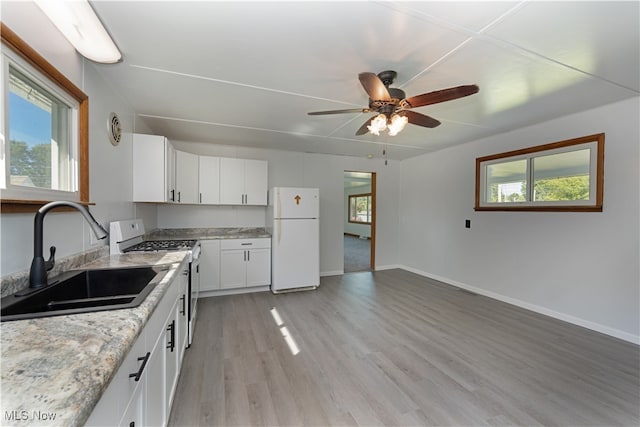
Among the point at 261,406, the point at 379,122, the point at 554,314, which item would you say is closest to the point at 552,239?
the point at 554,314

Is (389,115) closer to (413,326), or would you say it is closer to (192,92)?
(192,92)

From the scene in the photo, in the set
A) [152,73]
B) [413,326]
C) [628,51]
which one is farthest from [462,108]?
[152,73]

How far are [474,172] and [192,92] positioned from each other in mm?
3988

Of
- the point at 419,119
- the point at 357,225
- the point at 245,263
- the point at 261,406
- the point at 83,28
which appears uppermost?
the point at 83,28

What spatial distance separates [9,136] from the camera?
3.71 feet

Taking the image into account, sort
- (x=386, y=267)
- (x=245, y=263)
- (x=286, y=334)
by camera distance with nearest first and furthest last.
A: (x=286, y=334), (x=245, y=263), (x=386, y=267)

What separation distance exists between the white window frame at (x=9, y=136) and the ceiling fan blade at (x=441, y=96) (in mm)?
2178

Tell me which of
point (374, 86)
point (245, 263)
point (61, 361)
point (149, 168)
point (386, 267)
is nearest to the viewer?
point (61, 361)

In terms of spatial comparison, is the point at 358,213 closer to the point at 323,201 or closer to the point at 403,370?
the point at 323,201

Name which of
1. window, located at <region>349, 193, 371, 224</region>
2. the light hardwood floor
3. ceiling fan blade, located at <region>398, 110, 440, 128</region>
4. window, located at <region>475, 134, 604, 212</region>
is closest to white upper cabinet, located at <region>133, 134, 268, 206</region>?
the light hardwood floor

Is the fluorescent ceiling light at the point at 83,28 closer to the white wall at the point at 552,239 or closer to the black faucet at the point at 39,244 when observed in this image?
the black faucet at the point at 39,244

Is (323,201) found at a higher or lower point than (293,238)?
higher

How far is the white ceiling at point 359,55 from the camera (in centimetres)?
140

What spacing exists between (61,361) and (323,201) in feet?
14.3
